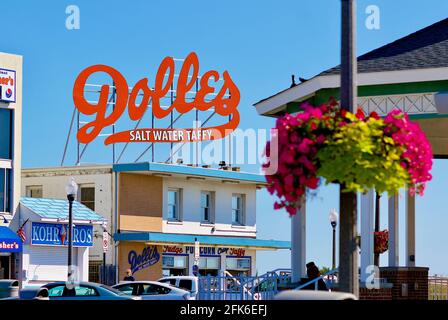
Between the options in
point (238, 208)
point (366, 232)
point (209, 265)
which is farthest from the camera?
point (238, 208)

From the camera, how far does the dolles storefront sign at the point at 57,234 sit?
53156 mm

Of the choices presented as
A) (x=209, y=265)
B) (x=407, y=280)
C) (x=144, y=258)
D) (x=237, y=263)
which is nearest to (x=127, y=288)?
(x=407, y=280)

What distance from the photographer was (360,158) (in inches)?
571

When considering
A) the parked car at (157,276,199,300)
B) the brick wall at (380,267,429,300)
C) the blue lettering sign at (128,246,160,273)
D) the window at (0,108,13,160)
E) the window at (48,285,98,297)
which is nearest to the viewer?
the brick wall at (380,267,429,300)

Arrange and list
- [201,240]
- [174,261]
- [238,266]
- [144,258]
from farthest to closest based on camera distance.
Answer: [238,266] → [174,261] → [201,240] → [144,258]

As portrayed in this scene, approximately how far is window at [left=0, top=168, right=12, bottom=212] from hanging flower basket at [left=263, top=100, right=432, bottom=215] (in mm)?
38633

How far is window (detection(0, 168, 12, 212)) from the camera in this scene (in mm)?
52281

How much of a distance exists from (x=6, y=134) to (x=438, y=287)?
27.6 meters

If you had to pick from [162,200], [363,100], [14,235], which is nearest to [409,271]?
[363,100]

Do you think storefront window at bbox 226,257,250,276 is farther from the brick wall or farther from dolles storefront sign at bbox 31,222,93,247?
the brick wall

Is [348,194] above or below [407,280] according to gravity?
above

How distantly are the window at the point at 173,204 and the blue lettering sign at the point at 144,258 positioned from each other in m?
2.68

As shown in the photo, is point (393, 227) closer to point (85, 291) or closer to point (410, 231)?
point (410, 231)

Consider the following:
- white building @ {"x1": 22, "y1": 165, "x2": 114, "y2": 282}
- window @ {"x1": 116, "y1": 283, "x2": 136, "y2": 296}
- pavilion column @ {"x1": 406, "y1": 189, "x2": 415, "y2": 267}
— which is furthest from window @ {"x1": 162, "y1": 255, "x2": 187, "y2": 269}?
pavilion column @ {"x1": 406, "y1": 189, "x2": 415, "y2": 267}
